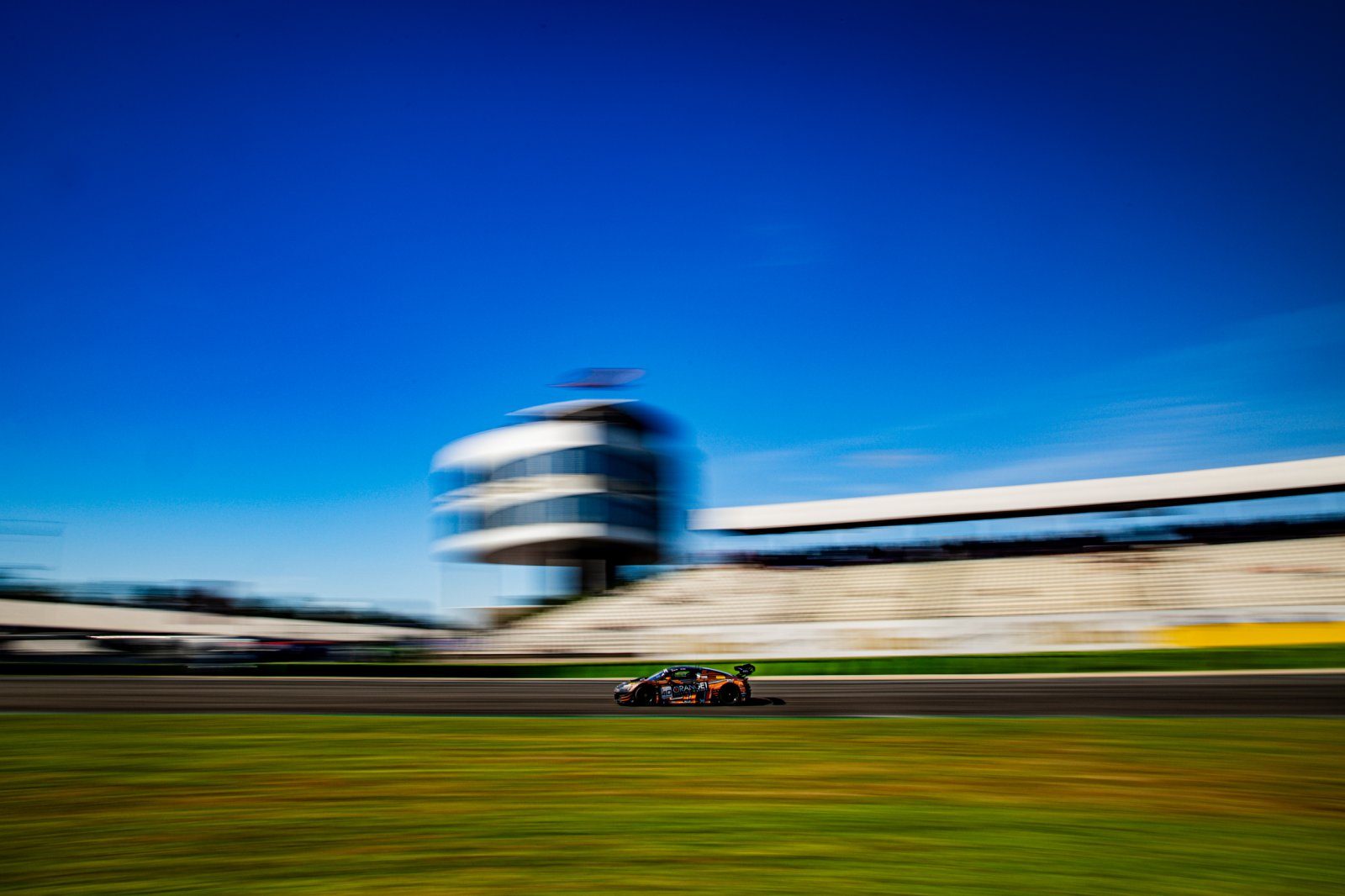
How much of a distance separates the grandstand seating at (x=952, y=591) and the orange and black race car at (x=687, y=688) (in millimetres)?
22507

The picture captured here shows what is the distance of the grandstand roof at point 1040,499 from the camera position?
Answer: 45344 mm

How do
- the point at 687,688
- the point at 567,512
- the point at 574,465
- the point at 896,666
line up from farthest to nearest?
the point at 574,465 < the point at 567,512 < the point at 896,666 < the point at 687,688

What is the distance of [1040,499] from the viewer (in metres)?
50.5

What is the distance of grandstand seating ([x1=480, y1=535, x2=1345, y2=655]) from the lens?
130 feet

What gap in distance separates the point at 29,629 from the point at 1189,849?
2496 inches

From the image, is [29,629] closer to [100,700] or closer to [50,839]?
[100,700]

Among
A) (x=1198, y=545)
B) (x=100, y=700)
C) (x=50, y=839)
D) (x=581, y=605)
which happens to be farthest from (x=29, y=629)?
(x=1198, y=545)

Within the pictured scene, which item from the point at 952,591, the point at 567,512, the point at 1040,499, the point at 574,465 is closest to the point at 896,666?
the point at 952,591

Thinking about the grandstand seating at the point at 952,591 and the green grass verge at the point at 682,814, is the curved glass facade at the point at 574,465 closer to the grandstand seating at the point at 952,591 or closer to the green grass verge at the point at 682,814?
the grandstand seating at the point at 952,591

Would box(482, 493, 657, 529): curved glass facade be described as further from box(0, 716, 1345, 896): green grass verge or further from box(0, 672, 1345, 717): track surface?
box(0, 716, 1345, 896): green grass verge

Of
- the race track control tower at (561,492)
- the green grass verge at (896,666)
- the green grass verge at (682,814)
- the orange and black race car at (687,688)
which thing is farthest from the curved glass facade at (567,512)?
the green grass verge at (682,814)

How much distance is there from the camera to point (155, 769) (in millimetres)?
9719

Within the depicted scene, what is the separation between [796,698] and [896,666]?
11677 millimetres

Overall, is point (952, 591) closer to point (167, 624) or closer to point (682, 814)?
point (682, 814)
